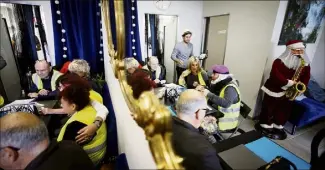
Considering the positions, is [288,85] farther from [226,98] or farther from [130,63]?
[130,63]

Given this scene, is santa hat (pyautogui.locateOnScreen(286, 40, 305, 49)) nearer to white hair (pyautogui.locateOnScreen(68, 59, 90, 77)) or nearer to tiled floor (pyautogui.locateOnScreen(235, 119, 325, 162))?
tiled floor (pyautogui.locateOnScreen(235, 119, 325, 162))

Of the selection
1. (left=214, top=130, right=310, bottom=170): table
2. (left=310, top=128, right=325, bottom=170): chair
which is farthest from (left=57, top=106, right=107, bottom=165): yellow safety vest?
(left=310, top=128, right=325, bottom=170): chair

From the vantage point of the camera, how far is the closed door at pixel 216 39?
1353 millimetres

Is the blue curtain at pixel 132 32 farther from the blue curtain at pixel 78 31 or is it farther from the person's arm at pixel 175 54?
the blue curtain at pixel 78 31

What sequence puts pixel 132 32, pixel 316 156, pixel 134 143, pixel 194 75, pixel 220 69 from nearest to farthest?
pixel 316 156 → pixel 134 143 → pixel 132 32 → pixel 194 75 → pixel 220 69

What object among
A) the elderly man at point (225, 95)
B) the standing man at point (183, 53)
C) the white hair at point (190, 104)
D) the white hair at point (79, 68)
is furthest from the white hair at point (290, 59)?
the white hair at point (79, 68)

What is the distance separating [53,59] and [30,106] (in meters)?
1.28

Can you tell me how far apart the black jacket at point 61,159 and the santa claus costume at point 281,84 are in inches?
67.5

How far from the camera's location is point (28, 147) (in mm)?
579

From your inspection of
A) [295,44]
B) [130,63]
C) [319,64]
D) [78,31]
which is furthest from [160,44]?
[78,31]

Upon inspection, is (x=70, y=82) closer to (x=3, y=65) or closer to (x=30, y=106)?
(x=30, y=106)

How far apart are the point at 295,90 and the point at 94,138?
72.8 inches

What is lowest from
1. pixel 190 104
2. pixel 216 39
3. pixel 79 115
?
pixel 79 115

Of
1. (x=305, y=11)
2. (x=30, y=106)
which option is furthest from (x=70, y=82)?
(x=305, y=11)
